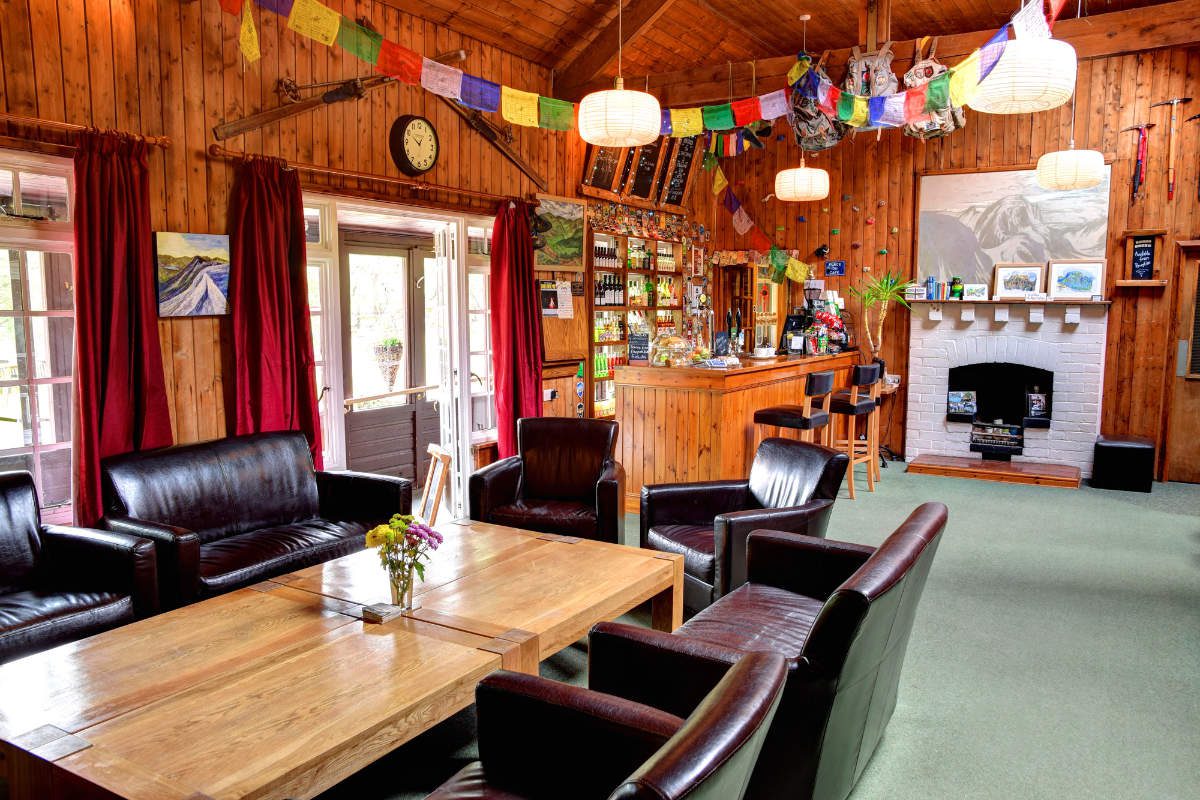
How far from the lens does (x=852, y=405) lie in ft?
22.3

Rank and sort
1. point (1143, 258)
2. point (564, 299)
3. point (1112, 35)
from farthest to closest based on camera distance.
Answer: point (1143, 258) < point (564, 299) < point (1112, 35)

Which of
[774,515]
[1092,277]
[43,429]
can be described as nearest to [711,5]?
[1092,277]

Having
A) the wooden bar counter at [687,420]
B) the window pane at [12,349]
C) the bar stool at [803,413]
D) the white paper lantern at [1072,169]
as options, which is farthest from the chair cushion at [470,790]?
the white paper lantern at [1072,169]

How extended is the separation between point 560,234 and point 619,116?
2.44m

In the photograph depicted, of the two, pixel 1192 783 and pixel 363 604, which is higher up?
pixel 363 604

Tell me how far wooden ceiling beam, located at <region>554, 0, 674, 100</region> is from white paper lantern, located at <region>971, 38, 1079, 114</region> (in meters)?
2.79

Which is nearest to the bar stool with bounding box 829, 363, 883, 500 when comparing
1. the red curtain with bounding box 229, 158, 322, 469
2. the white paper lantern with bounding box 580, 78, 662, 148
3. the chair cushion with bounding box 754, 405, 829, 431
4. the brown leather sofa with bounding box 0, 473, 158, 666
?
the chair cushion with bounding box 754, 405, 829, 431

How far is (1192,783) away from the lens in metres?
2.65

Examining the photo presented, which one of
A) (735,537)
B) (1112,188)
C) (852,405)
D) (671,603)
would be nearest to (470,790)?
(671,603)

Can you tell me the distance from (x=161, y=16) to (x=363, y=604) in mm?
3191

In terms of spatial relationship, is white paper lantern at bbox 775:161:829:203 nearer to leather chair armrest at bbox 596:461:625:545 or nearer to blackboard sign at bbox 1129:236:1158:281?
blackboard sign at bbox 1129:236:1158:281

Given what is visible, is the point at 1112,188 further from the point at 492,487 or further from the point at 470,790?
the point at 470,790

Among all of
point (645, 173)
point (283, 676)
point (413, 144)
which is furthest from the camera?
point (645, 173)

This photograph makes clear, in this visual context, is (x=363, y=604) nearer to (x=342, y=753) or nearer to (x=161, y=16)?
(x=342, y=753)
